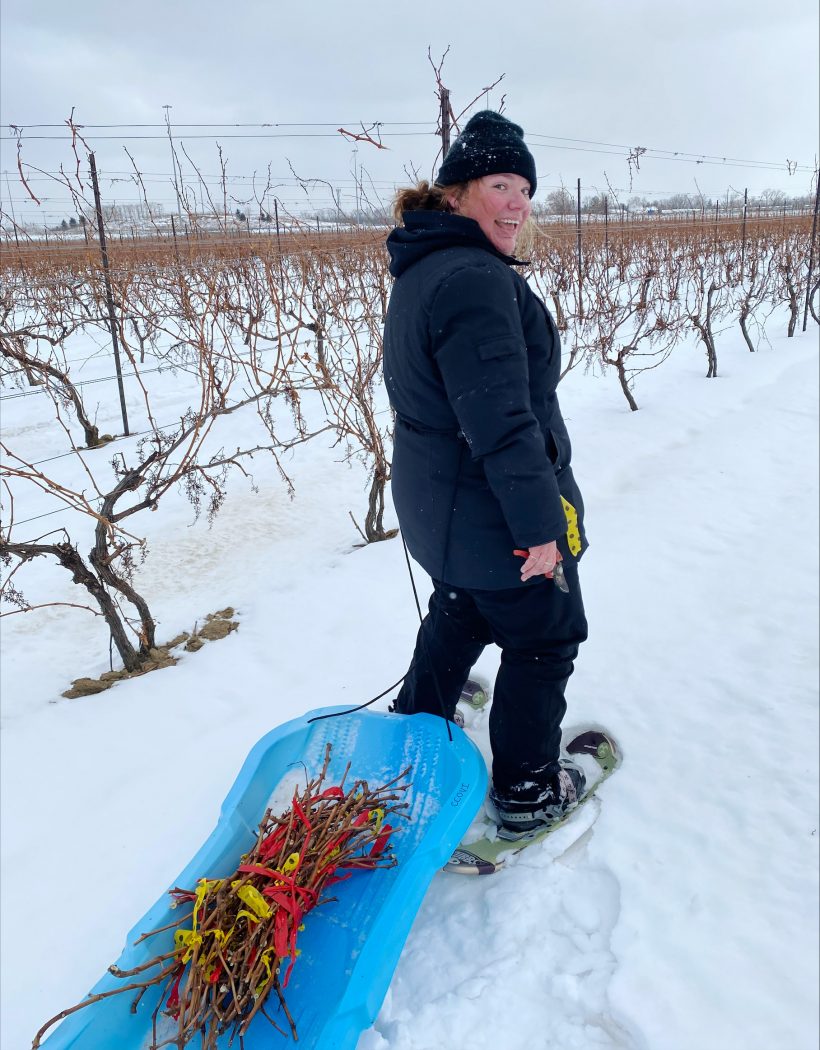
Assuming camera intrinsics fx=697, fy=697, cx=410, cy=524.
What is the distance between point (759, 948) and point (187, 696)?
1668 millimetres

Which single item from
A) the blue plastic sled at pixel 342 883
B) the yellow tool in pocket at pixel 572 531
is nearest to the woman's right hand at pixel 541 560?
the yellow tool in pocket at pixel 572 531

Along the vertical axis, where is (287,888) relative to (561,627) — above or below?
below

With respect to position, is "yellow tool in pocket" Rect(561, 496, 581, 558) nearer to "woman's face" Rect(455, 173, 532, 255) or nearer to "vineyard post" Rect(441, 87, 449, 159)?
"woman's face" Rect(455, 173, 532, 255)

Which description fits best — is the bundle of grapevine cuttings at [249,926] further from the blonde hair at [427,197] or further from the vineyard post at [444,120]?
the vineyard post at [444,120]

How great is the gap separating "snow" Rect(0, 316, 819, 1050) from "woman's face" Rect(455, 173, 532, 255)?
4.26 ft

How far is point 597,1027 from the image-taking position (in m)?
1.22

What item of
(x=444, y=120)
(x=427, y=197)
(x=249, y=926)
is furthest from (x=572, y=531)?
(x=444, y=120)

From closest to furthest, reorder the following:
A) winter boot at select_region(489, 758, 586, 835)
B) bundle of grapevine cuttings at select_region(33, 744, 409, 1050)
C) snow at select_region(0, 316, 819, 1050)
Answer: bundle of grapevine cuttings at select_region(33, 744, 409, 1050) < snow at select_region(0, 316, 819, 1050) < winter boot at select_region(489, 758, 586, 835)

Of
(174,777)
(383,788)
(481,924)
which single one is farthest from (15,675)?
(481,924)

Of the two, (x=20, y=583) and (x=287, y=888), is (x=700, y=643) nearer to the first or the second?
(x=287, y=888)

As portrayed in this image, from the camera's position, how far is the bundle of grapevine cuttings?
3.71 ft

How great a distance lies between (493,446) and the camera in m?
1.22

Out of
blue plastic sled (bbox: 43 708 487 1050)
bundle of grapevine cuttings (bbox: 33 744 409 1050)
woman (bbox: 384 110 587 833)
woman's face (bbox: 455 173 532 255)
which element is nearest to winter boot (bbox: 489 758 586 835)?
woman (bbox: 384 110 587 833)

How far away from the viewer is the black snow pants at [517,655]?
145cm
